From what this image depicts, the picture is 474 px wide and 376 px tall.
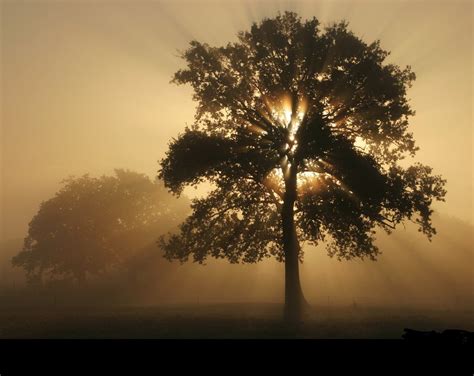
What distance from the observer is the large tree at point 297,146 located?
124ft

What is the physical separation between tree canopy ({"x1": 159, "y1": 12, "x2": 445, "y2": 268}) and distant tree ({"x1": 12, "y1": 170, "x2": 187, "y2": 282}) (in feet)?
196

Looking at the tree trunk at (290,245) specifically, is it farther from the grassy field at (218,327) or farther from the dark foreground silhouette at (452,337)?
the dark foreground silhouette at (452,337)

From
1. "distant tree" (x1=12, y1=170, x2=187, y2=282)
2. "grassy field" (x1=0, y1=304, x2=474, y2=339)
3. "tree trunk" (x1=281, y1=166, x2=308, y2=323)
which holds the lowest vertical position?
"grassy field" (x1=0, y1=304, x2=474, y2=339)

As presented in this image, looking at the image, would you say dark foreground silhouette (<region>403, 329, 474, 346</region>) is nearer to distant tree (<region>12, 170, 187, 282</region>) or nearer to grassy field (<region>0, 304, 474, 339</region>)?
grassy field (<region>0, 304, 474, 339</region>)

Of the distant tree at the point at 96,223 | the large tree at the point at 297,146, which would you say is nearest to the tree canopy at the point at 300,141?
the large tree at the point at 297,146

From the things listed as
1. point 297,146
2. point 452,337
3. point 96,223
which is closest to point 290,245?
point 297,146

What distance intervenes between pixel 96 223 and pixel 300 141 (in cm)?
6766

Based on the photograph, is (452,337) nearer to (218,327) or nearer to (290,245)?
(218,327)

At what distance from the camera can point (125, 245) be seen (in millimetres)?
98000

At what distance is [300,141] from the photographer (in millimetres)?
38562

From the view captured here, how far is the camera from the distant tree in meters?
96.6

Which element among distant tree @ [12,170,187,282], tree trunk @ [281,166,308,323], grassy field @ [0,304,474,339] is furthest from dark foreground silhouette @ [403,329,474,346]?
distant tree @ [12,170,187,282]
